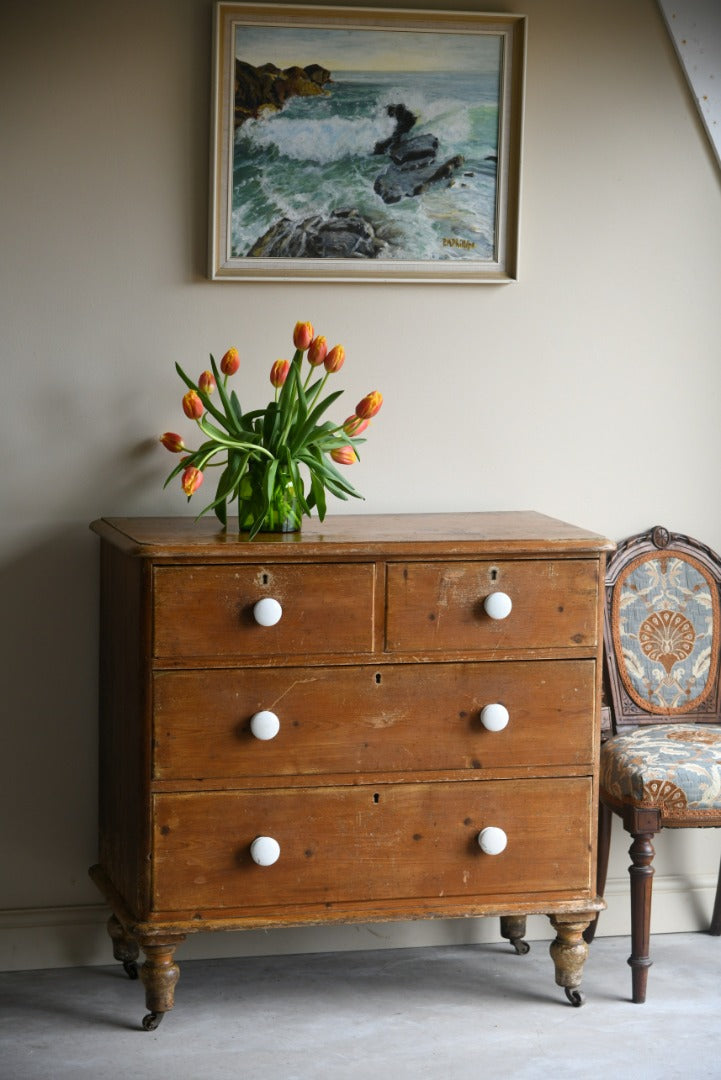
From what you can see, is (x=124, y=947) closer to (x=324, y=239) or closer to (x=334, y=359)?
(x=334, y=359)

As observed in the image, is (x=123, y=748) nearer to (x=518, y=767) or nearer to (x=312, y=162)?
(x=518, y=767)

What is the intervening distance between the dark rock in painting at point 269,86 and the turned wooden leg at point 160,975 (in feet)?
6.07

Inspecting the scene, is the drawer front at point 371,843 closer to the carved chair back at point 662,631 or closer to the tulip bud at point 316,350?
the carved chair back at point 662,631

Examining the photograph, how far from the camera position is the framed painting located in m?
3.05

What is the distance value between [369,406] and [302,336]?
211 millimetres

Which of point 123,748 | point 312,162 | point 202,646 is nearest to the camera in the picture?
point 202,646

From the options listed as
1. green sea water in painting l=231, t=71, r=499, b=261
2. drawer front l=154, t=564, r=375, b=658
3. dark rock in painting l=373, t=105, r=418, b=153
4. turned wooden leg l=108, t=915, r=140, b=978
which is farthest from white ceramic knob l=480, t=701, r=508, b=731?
dark rock in painting l=373, t=105, r=418, b=153

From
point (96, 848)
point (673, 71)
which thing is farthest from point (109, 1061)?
point (673, 71)

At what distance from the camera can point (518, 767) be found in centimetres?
280

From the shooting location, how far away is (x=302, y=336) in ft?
9.38

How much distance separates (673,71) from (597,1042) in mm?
2310

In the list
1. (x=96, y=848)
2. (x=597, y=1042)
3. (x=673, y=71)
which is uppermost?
(x=673, y=71)

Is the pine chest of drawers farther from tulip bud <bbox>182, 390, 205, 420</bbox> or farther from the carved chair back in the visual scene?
the carved chair back

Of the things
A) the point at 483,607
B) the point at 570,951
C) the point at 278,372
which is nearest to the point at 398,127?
the point at 278,372
